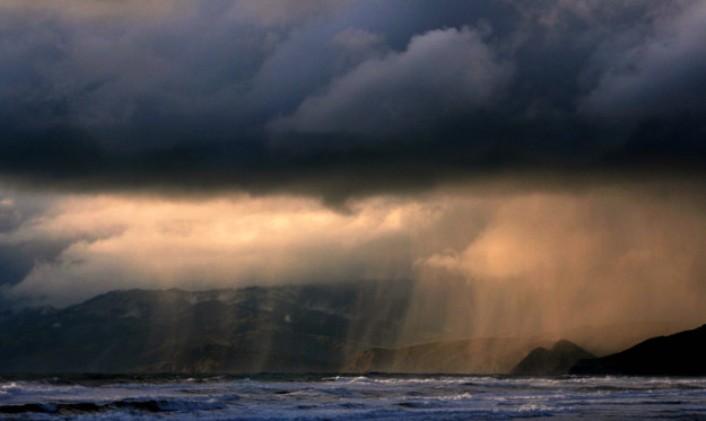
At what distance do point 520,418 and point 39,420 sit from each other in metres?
38.6

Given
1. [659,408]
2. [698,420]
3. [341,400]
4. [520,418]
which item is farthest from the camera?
[341,400]

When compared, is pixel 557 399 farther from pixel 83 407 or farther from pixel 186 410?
pixel 83 407

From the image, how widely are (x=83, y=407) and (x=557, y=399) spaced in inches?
1900

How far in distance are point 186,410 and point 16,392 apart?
41.1 meters

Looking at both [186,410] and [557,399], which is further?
[557,399]

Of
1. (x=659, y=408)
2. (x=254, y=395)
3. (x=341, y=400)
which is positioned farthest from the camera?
(x=254, y=395)

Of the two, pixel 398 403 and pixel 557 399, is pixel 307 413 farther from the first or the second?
pixel 557 399

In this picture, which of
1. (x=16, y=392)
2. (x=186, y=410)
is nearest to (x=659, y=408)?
(x=186, y=410)

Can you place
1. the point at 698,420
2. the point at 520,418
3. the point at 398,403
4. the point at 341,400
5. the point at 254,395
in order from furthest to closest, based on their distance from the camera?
the point at 254,395 < the point at 341,400 < the point at 398,403 < the point at 520,418 < the point at 698,420

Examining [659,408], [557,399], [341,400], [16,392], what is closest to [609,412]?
[659,408]

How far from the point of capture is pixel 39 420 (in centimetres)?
8050

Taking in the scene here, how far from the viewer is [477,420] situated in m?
78.8

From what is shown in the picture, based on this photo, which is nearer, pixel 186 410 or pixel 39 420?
pixel 39 420

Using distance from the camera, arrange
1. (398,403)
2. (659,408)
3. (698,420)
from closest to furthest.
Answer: (698,420) < (659,408) < (398,403)
